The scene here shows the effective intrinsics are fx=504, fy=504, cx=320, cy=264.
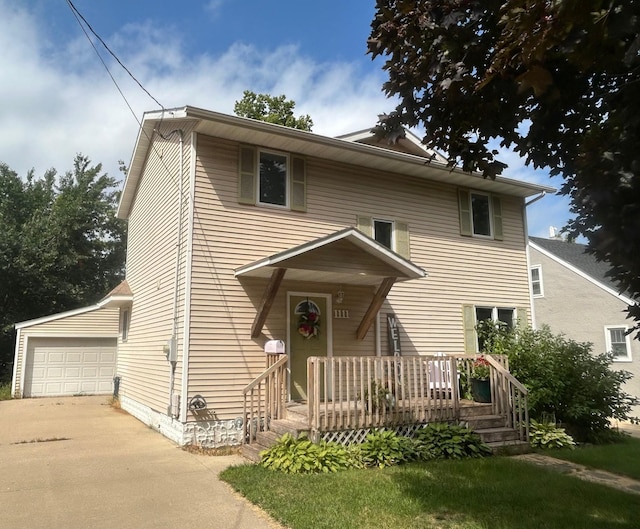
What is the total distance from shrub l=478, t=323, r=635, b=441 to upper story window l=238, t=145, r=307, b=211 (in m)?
5.56

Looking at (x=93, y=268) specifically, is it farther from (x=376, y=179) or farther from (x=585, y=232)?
(x=585, y=232)

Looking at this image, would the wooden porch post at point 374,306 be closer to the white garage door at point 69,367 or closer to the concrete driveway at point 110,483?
the concrete driveway at point 110,483

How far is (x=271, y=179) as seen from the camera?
10.2 m

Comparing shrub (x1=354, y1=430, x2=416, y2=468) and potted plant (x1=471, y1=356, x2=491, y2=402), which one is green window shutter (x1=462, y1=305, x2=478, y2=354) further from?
shrub (x1=354, y1=430, x2=416, y2=468)

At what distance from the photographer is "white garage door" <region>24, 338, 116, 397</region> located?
17453 mm

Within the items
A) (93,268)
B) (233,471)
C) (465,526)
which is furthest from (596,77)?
(93,268)

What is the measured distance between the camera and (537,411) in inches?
379

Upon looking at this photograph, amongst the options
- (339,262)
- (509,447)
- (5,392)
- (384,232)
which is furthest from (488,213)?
(5,392)

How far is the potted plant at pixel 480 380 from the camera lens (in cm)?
927

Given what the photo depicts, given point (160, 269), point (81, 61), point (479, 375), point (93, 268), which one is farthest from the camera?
point (93, 268)

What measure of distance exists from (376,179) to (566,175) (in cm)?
693

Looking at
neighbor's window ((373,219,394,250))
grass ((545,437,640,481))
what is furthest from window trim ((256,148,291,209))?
grass ((545,437,640,481))

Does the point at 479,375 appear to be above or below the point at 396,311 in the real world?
below

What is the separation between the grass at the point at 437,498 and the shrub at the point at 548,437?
6.32 ft
